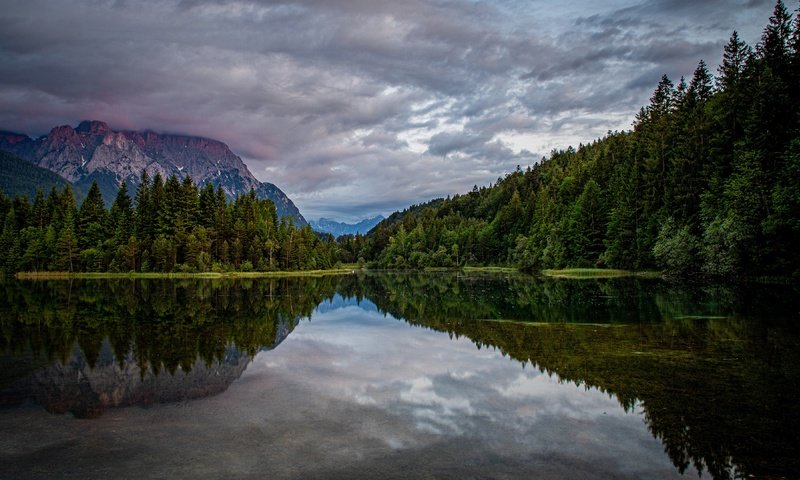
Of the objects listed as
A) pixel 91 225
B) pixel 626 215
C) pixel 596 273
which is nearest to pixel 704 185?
pixel 626 215

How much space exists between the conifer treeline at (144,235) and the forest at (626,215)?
0.97ft

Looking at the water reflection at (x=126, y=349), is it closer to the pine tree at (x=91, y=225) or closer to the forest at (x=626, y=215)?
the forest at (x=626, y=215)

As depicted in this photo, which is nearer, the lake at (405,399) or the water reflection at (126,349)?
the lake at (405,399)

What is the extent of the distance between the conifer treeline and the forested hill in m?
68.4

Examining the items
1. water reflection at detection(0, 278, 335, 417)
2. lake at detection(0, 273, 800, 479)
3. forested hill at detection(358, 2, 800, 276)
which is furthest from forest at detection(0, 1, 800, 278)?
water reflection at detection(0, 278, 335, 417)

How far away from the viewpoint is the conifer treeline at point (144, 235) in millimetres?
103188

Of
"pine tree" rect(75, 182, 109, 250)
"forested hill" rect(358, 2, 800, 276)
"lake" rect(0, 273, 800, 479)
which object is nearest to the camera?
"lake" rect(0, 273, 800, 479)

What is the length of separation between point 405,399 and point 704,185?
70.5 metres

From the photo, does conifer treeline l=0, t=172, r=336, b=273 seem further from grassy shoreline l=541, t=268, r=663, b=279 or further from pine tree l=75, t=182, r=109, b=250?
grassy shoreline l=541, t=268, r=663, b=279

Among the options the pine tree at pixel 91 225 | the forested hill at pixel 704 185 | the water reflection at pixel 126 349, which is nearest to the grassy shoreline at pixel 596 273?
the forested hill at pixel 704 185

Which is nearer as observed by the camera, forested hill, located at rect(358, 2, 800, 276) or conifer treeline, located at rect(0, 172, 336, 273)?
forested hill, located at rect(358, 2, 800, 276)

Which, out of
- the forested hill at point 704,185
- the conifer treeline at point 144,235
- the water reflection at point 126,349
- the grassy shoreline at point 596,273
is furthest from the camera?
the conifer treeline at point 144,235

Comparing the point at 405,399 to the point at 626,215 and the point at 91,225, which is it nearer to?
the point at 626,215

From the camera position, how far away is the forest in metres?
53.7
